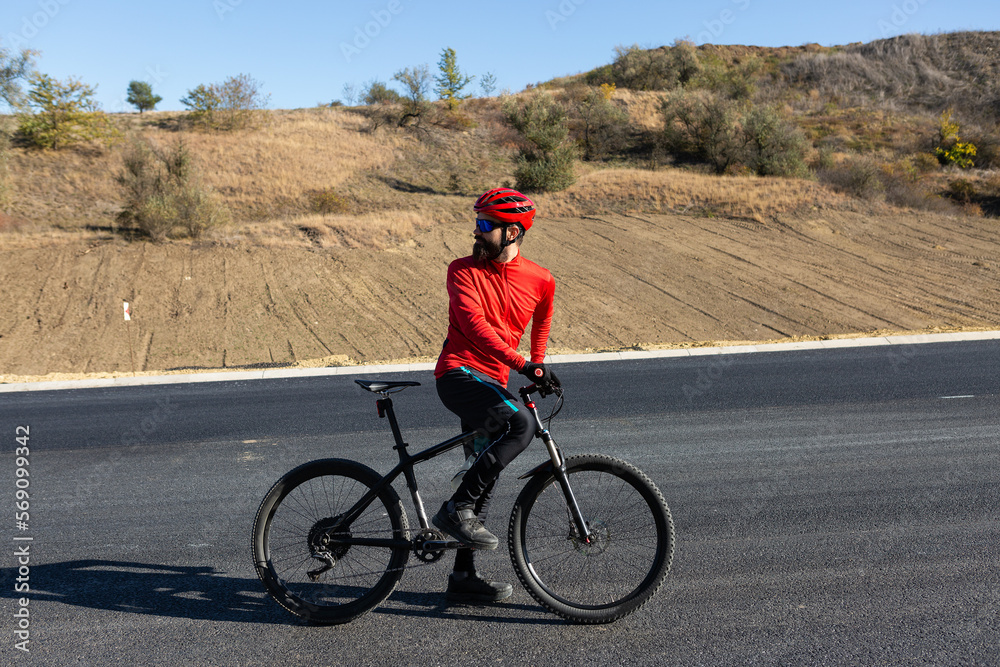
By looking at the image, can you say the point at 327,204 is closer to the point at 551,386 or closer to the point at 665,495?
the point at 665,495

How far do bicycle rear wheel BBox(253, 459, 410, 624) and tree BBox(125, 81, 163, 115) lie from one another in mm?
58679

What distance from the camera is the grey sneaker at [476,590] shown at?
144 inches

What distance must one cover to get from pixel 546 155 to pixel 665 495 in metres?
29.3

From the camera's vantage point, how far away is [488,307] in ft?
11.4

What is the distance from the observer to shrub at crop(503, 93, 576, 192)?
31516 mm

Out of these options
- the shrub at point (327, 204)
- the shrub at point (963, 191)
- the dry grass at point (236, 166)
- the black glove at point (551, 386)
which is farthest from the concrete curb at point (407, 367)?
the shrub at point (963, 191)

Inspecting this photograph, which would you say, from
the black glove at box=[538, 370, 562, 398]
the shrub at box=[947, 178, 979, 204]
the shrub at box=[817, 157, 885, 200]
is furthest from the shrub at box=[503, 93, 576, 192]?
the black glove at box=[538, 370, 562, 398]

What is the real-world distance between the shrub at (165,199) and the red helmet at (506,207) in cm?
2194

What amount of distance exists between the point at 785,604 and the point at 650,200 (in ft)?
92.5

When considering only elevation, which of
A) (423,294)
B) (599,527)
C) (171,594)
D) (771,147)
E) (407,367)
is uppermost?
(771,147)

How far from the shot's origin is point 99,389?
9680 millimetres

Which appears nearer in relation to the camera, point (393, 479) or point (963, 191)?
point (393, 479)

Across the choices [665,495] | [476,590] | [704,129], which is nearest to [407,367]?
[665,495]

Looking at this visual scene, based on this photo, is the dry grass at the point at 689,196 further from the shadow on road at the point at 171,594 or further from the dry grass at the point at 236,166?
the shadow on road at the point at 171,594
